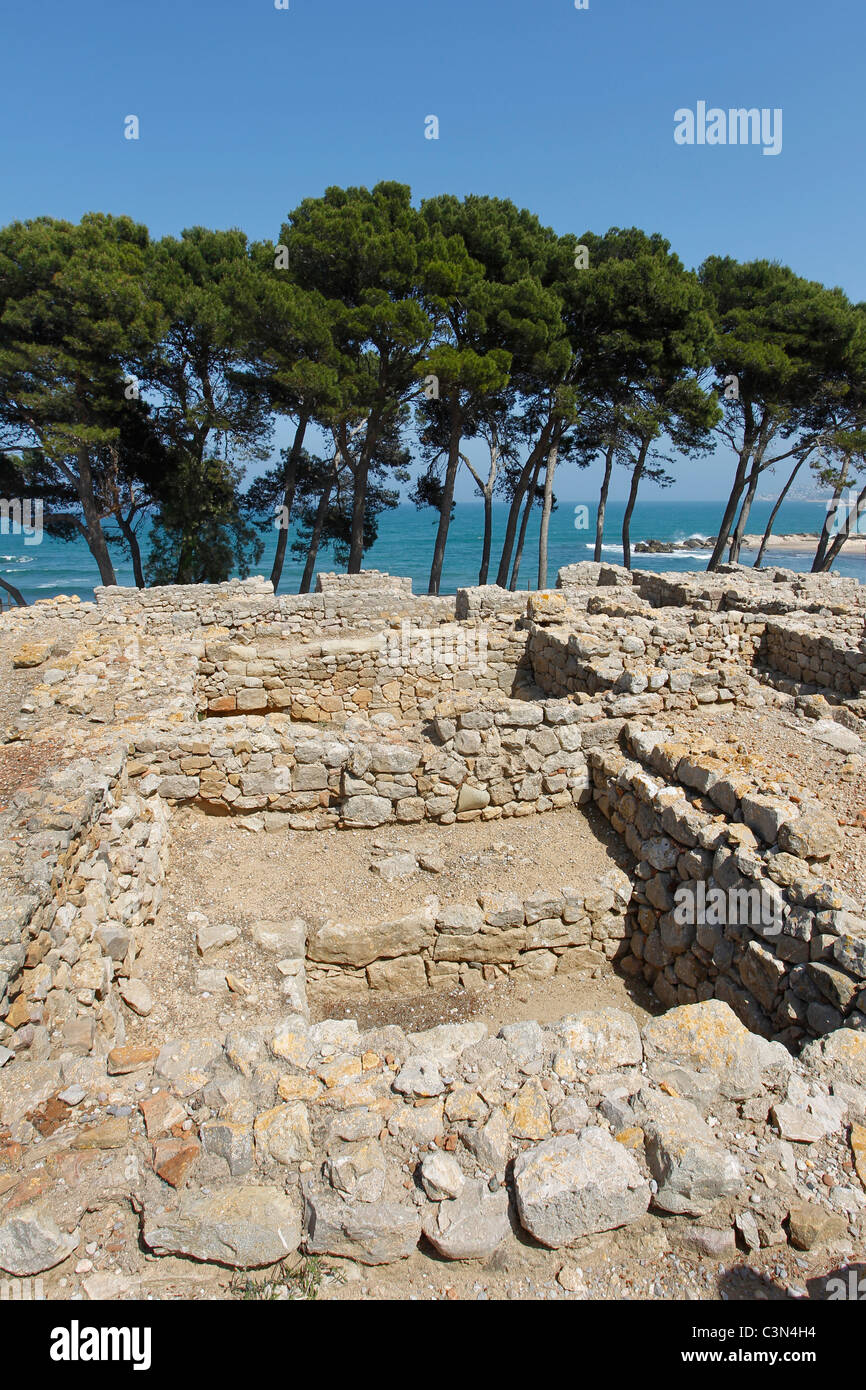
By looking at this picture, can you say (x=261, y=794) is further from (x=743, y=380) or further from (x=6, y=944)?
(x=743, y=380)

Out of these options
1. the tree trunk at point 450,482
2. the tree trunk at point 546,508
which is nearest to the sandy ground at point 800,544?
the tree trunk at point 546,508

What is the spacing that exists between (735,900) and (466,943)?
76.3 inches

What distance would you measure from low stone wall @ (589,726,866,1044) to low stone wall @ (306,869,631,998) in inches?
18.6

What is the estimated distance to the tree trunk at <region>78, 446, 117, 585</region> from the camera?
18719 millimetres

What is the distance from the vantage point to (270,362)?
59.9ft

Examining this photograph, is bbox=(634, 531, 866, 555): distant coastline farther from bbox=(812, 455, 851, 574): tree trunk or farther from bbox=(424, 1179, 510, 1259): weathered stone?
bbox=(424, 1179, 510, 1259): weathered stone

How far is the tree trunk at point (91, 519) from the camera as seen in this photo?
1872cm

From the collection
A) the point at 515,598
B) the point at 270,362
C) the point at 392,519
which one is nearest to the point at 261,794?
the point at 515,598

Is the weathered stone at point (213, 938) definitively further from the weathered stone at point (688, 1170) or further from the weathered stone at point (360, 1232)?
the weathered stone at point (688, 1170)

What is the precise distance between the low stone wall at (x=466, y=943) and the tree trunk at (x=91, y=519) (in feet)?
54.0

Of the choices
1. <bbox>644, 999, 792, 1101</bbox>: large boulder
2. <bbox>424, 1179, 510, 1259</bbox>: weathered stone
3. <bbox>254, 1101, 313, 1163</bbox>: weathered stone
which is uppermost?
<bbox>644, 999, 792, 1101</bbox>: large boulder

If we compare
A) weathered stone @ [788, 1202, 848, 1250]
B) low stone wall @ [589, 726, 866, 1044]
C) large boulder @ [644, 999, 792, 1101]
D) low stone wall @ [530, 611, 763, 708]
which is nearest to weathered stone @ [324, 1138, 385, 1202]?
large boulder @ [644, 999, 792, 1101]

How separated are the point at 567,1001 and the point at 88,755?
14.5 ft

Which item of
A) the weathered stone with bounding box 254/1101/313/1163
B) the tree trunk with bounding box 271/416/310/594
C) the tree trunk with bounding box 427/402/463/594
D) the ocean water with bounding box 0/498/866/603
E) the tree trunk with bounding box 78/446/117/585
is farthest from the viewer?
the ocean water with bounding box 0/498/866/603
